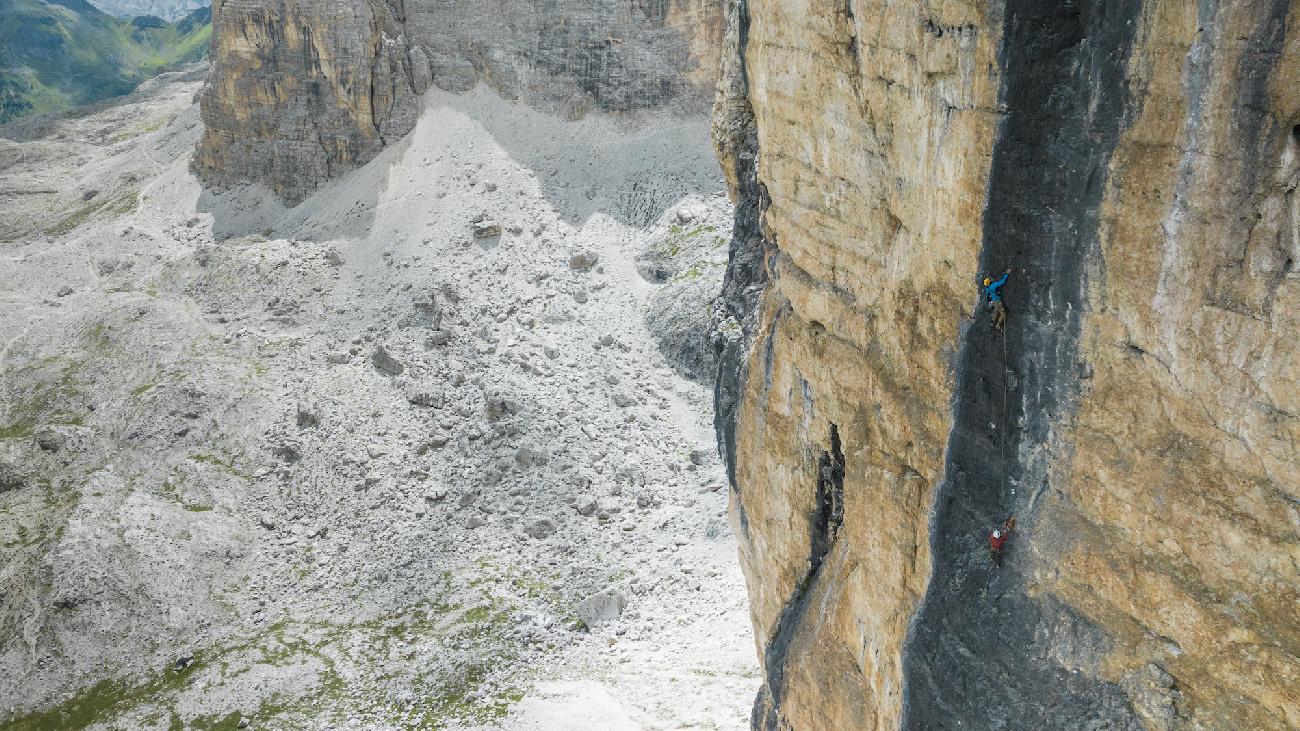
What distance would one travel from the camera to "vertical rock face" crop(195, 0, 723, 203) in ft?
219

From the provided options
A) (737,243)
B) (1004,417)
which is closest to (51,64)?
(737,243)

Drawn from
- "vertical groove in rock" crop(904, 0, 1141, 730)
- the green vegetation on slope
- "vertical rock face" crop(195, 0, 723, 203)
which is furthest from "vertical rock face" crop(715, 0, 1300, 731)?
the green vegetation on slope

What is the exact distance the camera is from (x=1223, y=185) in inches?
347

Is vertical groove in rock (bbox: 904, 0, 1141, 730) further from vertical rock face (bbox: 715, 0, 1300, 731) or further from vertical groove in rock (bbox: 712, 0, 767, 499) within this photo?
vertical groove in rock (bbox: 712, 0, 767, 499)

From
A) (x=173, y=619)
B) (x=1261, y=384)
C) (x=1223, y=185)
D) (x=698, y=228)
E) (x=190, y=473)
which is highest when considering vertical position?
(x=1223, y=185)

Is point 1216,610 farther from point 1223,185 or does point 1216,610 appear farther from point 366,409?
point 366,409

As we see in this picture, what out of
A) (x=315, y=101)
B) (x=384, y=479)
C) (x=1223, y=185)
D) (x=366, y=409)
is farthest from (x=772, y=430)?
(x=315, y=101)

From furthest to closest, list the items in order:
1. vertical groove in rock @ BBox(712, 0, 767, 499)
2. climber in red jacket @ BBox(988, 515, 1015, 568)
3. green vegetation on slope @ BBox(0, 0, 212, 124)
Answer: green vegetation on slope @ BBox(0, 0, 212, 124)
vertical groove in rock @ BBox(712, 0, 767, 499)
climber in red jacket @ BBox(988, 515, 1015, 568)

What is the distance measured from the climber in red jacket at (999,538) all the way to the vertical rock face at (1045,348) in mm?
139

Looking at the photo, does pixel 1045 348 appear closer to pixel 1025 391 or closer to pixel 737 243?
pixel 1025 391

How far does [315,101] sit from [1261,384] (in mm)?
69078

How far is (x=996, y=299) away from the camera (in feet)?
37.9

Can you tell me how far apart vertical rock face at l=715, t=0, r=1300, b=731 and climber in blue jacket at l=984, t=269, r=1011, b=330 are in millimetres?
145

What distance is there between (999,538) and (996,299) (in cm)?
319
